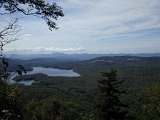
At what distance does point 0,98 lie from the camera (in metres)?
10.8

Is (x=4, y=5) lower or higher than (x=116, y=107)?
higher

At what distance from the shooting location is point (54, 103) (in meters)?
53.2

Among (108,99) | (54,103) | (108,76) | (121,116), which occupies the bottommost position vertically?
→ (54,103)

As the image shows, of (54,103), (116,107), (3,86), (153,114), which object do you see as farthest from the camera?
(54,103)

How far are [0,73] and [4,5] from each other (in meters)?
2.52

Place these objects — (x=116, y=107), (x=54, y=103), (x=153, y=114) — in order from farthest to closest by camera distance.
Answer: (x=54, y=103) < (x=153, y=114) < (x=116, y=107)

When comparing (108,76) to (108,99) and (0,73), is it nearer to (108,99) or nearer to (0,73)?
(108,99)

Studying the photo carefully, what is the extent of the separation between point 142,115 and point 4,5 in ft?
84.1

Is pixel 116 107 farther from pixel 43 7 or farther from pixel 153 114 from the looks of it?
pixel 43 7

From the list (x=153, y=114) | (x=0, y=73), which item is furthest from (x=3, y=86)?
(x=153, y=114)

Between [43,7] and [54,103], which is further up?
[43,7]

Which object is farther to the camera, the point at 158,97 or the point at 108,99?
the point at 158,97

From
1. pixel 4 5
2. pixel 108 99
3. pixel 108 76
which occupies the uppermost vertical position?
pixel 4 5

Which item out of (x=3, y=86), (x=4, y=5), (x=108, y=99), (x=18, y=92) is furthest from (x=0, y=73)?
(x=108, y=99)
